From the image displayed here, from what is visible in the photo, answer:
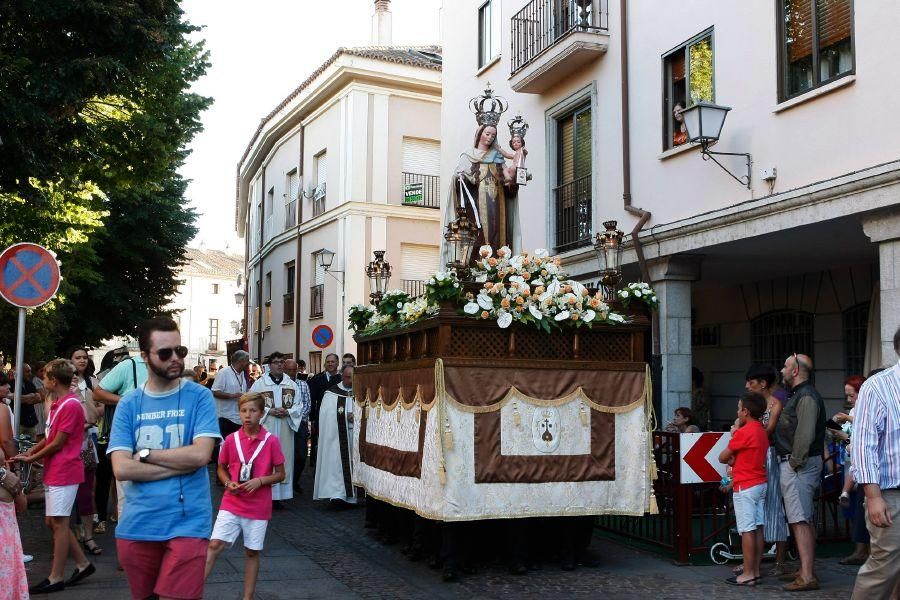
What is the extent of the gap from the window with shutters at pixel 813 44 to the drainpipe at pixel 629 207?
3.21 metres

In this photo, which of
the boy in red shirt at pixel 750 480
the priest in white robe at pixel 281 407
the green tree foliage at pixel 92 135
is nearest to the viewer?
the boy in red shirt at pixel 750 480

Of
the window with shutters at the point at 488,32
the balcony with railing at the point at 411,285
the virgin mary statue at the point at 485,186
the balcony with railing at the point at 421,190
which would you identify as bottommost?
the virgin mary statue at the point at 485,186

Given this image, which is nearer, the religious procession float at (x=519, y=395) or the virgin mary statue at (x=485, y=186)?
the religious procession float at (x=519, y=395)

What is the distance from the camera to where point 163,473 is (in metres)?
4.73

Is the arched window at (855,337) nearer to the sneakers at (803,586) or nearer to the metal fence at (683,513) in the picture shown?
the metal fence at (683,513)

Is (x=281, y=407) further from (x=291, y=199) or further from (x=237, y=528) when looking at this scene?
(x=291, y=199)

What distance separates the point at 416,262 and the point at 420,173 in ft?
8.90

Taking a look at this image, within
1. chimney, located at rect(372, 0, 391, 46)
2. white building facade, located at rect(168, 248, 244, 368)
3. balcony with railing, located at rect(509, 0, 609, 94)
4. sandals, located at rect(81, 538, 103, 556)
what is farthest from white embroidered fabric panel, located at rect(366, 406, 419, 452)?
white building facade, located at rect(168, 248, 244, 368)

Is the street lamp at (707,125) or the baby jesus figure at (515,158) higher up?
the street lamp at (707,125)

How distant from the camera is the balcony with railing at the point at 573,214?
16297 mm

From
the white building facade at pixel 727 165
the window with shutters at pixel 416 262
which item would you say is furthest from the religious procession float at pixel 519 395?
the window with shutters at pixel 416 262

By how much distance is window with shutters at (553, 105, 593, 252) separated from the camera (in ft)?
53.8

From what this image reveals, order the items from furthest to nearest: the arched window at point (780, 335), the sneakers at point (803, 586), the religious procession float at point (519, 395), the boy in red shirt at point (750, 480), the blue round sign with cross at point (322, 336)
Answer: the blue round sign with cross at point (322, 336) → the arched window at point (780, 335) → the religious procession float at point (519, 395) → the boy in red shirt at point (750, 480) → the sneakers at point (803, 586)

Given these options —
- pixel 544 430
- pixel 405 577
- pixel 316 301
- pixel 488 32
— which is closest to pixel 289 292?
pixel 316 301
